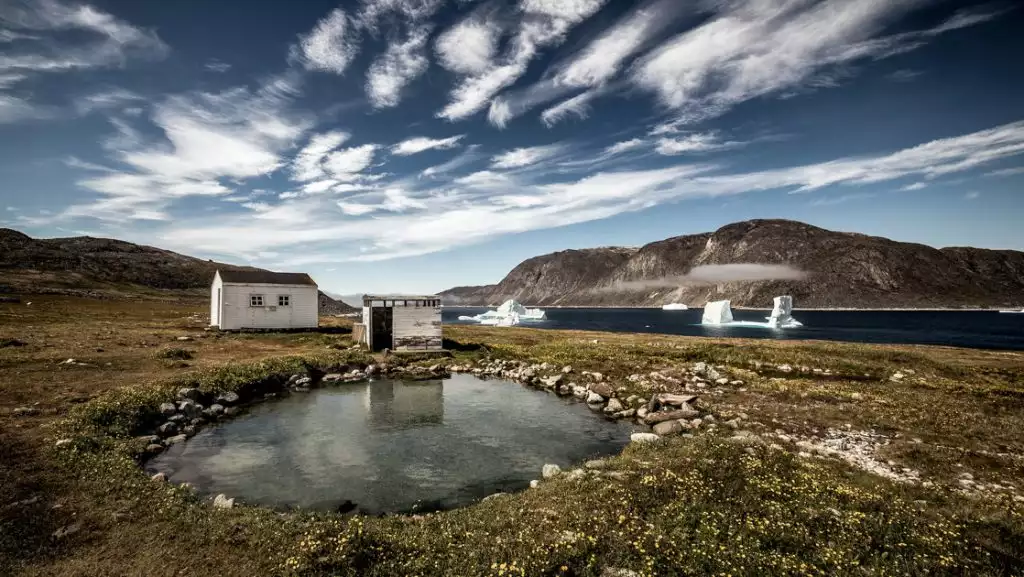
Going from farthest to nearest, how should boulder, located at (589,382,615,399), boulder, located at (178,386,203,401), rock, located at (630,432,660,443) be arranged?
boulder, located at (589,382,615,399) → boulder, located at (178,386,203,401) → rock, located at (630,432,660,443)

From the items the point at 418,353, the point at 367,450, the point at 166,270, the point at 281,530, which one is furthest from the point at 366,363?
the point at 166,270

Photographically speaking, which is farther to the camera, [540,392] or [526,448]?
[540,392]

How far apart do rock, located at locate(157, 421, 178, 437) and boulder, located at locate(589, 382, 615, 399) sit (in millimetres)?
23566

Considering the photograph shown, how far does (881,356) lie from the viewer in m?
38.8

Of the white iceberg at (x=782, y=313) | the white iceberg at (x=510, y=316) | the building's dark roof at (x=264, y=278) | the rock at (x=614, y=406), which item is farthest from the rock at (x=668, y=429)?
the white iceberg at (x=782, y=313)

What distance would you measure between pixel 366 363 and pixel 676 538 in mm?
32128

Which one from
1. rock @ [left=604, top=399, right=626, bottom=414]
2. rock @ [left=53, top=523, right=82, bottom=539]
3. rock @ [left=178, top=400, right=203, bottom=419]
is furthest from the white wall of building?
rock @ [left=53, top=523, right=82, bottom=539]

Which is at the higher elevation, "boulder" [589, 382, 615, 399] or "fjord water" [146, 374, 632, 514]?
"boulder" [589, 382, 615, 399]

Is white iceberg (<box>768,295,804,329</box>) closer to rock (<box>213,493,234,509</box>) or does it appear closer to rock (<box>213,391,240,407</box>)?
rock (<box>213,391,240,407</box>)

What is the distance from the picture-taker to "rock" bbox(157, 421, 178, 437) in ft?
64.3

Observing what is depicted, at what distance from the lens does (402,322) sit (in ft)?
138

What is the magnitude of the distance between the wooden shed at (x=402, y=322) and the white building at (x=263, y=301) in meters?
16.2

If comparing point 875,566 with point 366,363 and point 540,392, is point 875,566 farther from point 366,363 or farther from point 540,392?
point 366,363

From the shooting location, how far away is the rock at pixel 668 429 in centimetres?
2025
